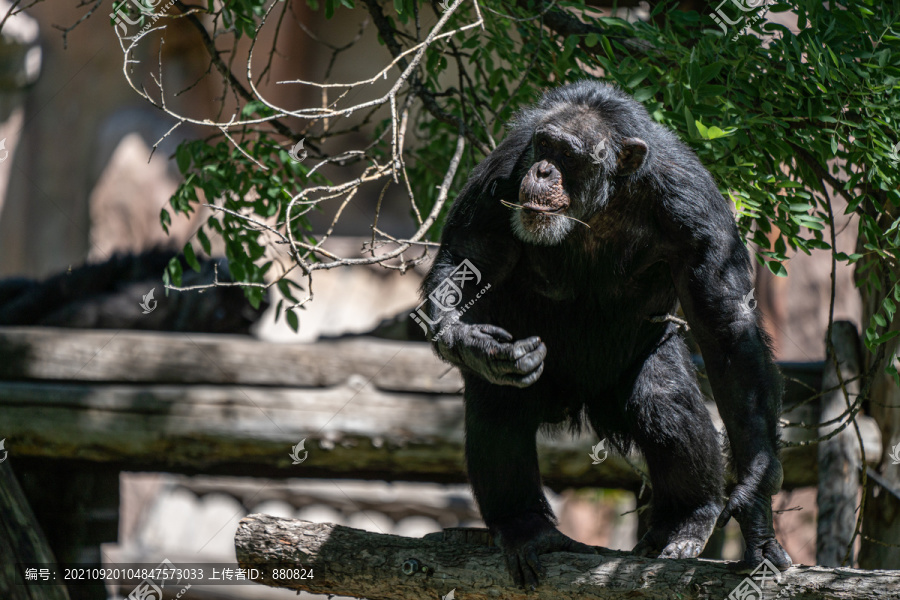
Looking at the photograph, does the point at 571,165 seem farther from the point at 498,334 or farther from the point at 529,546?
the point at 529,546

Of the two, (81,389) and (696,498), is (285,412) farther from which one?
(696,498)

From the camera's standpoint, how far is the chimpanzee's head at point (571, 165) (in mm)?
3207

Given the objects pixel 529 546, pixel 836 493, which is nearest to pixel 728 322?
pixel 529 546

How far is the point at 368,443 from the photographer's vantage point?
5.51m

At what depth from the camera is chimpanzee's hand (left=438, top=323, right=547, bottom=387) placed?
2.86 metres

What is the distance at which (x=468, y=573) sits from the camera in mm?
3252

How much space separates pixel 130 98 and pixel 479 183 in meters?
10.6

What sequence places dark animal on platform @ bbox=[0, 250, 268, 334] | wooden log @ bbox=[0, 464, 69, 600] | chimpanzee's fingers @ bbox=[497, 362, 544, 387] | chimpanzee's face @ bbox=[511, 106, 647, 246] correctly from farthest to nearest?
1. dark animal on platform @ bbox=[0, 250, 268, 334]
2. wooden log @ bbox=[0, 464, 69, 600]
3. chimpanzee's face @ bbox=[511, 106, 647, 246]
4. chimpanzee's fingers @ bbox=[497, 362, 544, 387]

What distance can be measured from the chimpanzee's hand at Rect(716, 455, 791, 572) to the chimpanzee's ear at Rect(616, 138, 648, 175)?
4.03ft

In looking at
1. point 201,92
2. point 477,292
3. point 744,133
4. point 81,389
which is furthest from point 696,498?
point 201,92

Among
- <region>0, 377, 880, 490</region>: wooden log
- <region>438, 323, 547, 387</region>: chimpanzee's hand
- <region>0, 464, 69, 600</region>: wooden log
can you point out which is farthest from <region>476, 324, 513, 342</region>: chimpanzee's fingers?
<region>0, 464, 69, 600</region>: wooden log

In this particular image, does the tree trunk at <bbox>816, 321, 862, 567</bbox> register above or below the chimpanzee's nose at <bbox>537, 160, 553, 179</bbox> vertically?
below

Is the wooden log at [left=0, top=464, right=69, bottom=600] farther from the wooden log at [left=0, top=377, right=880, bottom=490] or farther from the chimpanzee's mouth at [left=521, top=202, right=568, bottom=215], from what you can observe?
the chimpanzee's mouth at [left=521, top=202, right=568, bottom=215]

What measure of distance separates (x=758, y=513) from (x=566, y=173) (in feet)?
4.90
